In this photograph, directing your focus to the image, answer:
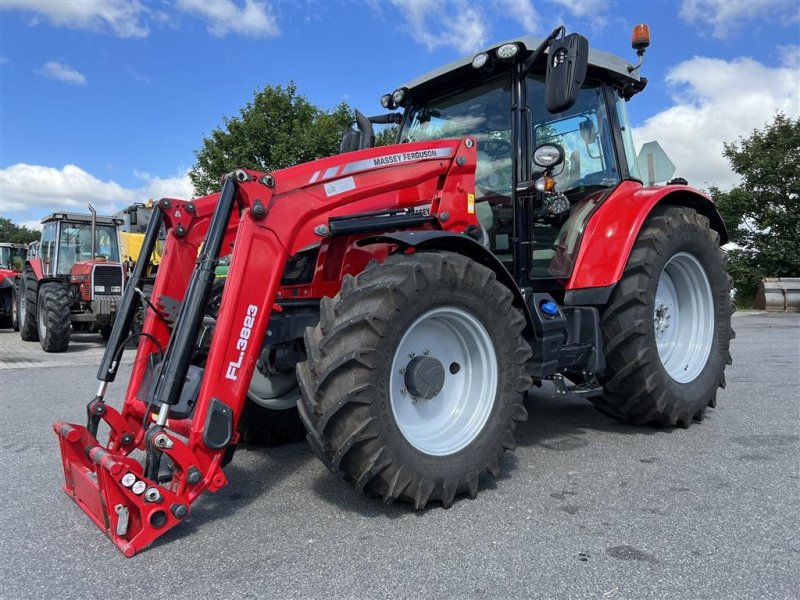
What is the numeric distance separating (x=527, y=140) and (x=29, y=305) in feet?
39.1

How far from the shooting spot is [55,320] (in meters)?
10.7

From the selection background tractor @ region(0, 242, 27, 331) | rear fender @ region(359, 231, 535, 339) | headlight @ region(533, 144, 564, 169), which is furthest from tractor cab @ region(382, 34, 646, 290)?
background tractor @ region(0, 242, 27, 331)

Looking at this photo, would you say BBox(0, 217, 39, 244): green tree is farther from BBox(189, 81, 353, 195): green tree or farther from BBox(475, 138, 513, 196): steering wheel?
BBox(475, 138, 513, 196): steering wheel

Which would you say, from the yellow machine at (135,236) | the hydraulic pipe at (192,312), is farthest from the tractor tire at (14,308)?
the hydraulic pipe at (192,312)

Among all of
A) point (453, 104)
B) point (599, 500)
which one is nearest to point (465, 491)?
point (599, 500)

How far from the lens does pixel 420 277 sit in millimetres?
2852

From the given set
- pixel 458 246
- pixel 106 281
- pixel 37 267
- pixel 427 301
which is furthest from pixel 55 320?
pixel 427 301

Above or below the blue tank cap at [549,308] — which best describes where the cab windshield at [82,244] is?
above

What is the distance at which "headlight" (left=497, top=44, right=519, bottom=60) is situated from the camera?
3.80m

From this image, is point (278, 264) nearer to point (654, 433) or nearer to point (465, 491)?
point (465, 491)

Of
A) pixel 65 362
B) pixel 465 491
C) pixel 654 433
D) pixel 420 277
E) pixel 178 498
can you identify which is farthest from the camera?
pixel 65 362

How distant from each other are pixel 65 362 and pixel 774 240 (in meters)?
22.5

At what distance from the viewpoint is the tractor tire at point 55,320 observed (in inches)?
423

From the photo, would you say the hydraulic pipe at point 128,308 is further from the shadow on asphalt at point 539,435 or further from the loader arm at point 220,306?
the shadow on asphalt at point 539,435
